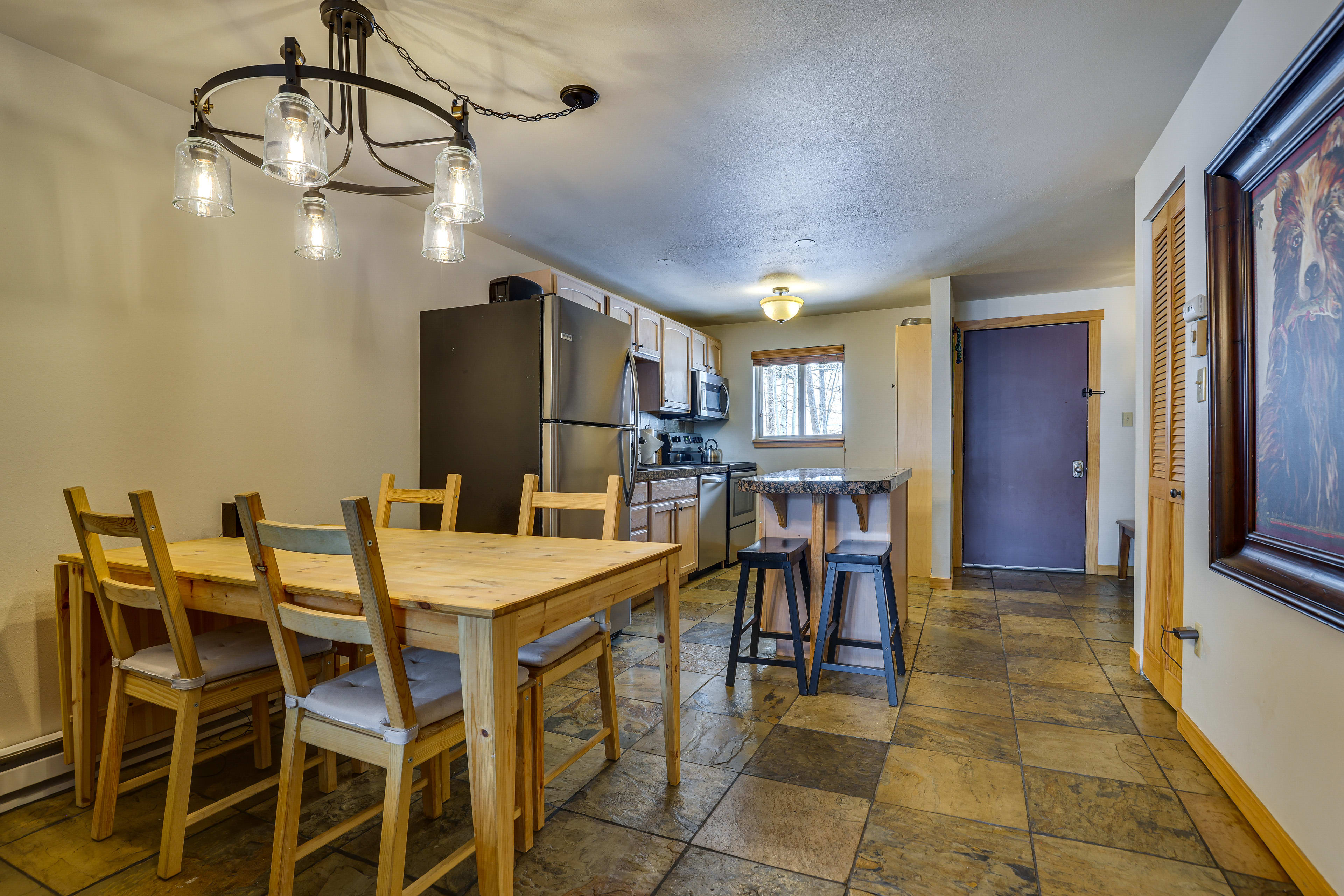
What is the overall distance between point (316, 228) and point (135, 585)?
1.14 metres

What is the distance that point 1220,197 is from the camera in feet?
6.08

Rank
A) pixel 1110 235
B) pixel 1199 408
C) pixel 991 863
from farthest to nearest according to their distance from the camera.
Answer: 1. pixel 1110 235
2. pixel 1199 408
3. pixel 991 863

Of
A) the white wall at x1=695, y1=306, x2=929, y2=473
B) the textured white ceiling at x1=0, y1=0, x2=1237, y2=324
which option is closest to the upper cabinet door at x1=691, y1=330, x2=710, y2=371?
the white wall at x1=695, y1=306, x2=929, y2=473

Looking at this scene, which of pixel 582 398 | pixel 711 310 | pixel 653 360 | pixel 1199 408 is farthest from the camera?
pixel 711 310

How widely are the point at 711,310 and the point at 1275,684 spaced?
4680 mm

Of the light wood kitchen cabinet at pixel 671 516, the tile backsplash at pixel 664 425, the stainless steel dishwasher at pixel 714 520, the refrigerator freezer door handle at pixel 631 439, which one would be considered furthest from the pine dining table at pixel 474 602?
the tile backsplash at pixel 664 425

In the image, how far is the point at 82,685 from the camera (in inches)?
72.8

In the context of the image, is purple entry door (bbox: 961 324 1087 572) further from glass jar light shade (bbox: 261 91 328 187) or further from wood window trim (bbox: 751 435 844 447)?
glass jar light shade (bbox: 261 91 328 187)

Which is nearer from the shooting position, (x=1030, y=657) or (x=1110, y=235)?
(x=1030, y=657)

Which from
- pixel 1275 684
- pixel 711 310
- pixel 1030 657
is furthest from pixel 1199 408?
pixel 711 310

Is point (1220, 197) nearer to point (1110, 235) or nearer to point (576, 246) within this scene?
point (1110, 235)

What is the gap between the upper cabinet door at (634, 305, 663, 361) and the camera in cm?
470

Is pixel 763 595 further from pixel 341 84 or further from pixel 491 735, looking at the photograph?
pixel 341 84

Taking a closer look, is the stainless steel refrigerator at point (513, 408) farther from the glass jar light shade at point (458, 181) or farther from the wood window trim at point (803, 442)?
the wood window trim at point (803, 442)
